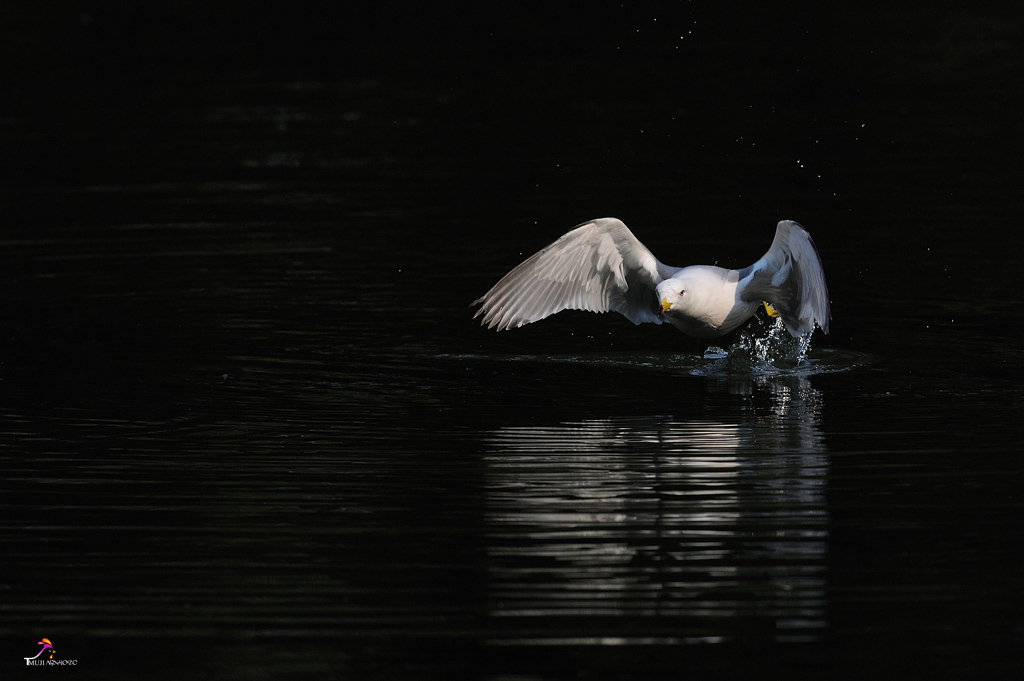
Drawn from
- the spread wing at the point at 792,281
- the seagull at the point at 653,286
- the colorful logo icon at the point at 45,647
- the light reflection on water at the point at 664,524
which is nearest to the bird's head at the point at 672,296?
the seagull at the point at 653,286

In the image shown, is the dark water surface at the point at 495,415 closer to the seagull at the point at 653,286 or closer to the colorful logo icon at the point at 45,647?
the colorful logo icon at the point at 45,647

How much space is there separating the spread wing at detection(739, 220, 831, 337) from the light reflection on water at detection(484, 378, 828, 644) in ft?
3.26

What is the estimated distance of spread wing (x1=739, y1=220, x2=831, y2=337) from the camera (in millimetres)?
10328

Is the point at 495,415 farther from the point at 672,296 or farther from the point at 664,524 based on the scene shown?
the point at 664,524

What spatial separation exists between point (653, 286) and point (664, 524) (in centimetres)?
447

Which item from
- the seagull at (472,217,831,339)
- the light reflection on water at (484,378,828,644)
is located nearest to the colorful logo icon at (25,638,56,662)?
the light reflection on water at (484,378,828,644)

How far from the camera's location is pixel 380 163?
19.8m

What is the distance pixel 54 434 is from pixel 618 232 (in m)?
4.27

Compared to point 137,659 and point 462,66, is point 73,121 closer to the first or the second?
point 462,66

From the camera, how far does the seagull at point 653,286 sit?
417 inches

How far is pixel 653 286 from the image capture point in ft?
38.5

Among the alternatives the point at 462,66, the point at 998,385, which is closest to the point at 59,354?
the point at 998,385

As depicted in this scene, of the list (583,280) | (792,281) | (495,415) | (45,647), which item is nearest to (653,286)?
(583,280)

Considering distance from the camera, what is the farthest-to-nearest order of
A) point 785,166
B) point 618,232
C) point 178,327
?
1. point 785,166
2. point 178,327
3. point 618,232
